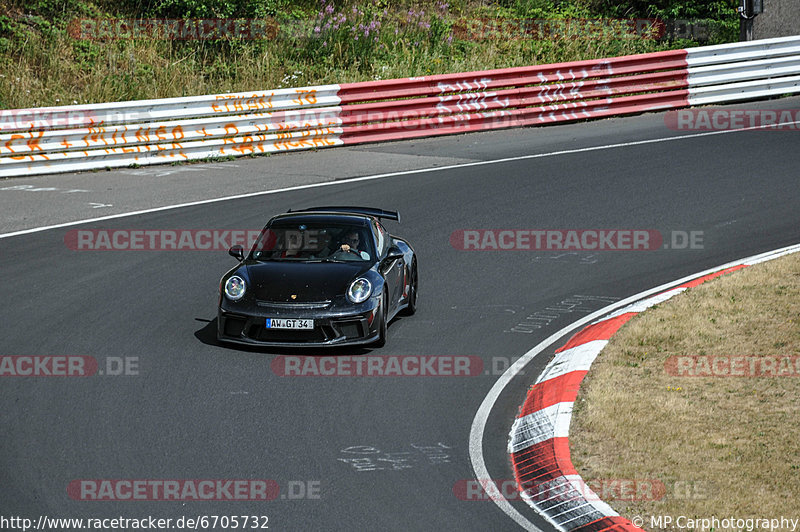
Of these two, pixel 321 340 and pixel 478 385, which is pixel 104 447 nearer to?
pixel 321 340

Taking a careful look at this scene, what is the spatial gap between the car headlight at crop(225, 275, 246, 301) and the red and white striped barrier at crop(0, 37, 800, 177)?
932cm

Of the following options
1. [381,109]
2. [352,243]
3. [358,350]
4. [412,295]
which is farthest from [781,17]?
[358,350]

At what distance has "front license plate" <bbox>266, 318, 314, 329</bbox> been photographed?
384 inches

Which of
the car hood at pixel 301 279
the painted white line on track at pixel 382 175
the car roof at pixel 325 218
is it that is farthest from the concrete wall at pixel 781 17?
the car hood at pixel 301 279

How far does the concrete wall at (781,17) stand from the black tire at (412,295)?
1755cm

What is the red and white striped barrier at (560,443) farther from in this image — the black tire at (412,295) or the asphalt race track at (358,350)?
the black tire at (412,295)

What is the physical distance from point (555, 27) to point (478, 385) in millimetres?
20283

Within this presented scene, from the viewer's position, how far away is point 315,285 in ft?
33.0

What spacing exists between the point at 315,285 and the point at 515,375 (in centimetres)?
210

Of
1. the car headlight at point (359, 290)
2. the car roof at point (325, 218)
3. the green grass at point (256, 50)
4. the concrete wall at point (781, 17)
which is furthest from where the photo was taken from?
the concrete wall at point (781, 17)

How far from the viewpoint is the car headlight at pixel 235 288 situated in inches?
394

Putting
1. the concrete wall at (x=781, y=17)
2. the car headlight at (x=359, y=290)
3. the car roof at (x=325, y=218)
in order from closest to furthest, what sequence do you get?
the car headlight at (x=359, y=290), the car roof at (x=325, y=218), the concrete wall at (x=781, y=17)

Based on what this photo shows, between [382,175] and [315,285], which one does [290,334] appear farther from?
[382,175]

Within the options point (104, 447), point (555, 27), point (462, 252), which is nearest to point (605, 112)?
point (555, 27)
